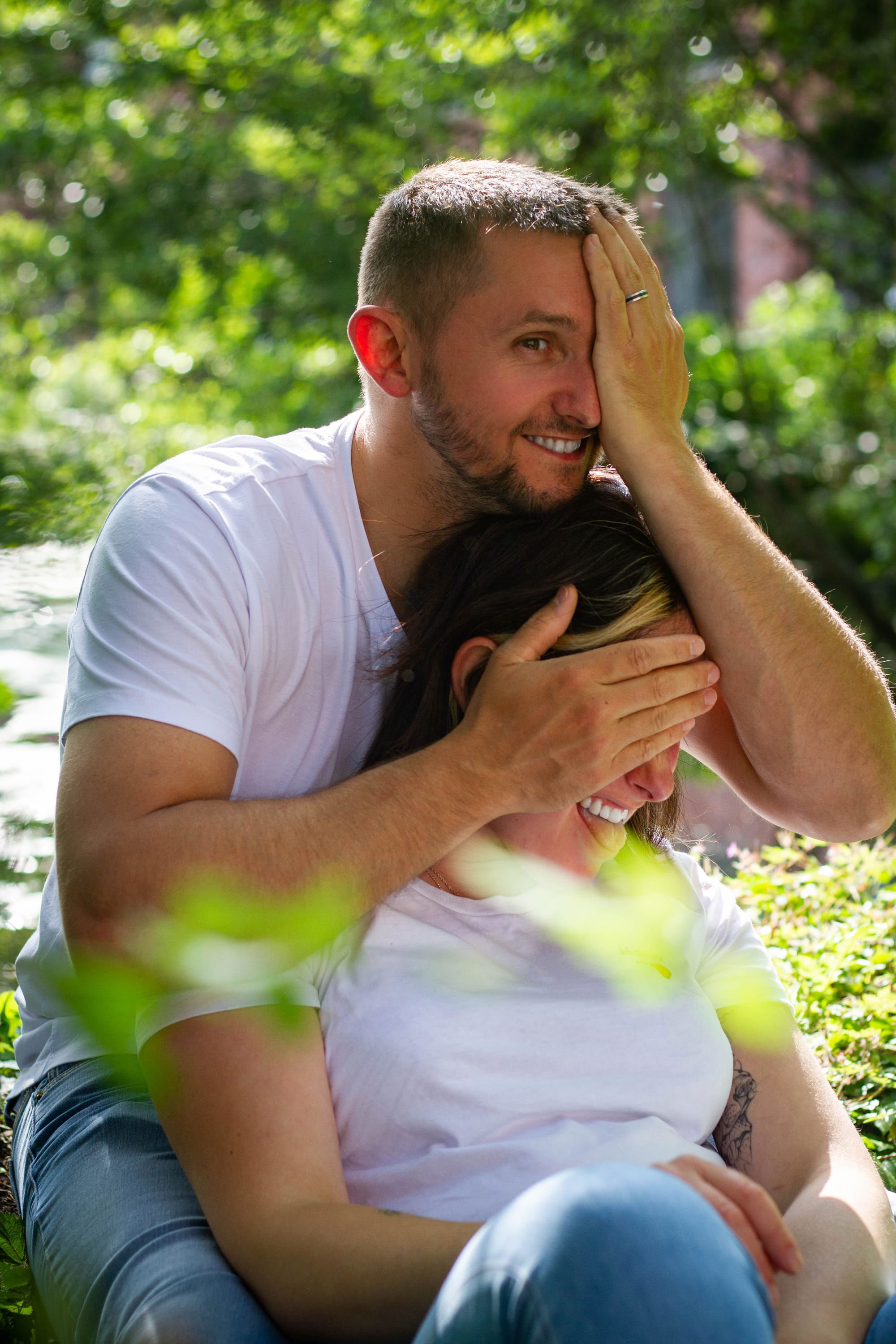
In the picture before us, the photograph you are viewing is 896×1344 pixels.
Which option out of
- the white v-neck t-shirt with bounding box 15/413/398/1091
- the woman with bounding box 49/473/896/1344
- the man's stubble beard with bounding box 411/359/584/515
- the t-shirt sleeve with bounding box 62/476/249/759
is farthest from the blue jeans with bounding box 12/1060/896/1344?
the man's stubble beard with bounding box 411/359/584/515

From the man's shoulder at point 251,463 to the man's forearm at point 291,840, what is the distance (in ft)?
2.00

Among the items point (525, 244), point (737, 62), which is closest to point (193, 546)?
point (525, 244)

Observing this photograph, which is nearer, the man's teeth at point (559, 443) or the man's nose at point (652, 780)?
the man's nose at point (652, 780)

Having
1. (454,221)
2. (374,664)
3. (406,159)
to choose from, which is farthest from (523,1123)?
(406,159)

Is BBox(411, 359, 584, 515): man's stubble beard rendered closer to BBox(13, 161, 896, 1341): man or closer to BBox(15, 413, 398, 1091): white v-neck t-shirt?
BBox(13, 161, 896, 1341): man

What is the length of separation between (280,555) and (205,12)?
7.07m

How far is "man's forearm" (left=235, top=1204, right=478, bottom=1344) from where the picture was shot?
5.20 ft

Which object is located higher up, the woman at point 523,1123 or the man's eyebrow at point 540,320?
the man's eyebrow at point 540,320

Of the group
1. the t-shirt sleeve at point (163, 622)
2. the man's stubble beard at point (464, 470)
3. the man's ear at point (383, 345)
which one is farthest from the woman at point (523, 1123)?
the man's ear at point (383, 345)

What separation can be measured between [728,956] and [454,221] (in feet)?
5.04

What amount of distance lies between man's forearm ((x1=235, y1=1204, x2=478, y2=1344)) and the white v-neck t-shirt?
57cm

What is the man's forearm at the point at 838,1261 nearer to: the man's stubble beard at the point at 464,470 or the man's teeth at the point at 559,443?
the man's stubble beard at the point at 464,470

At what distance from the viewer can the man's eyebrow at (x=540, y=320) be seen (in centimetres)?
239

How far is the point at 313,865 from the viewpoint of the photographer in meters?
1.87
